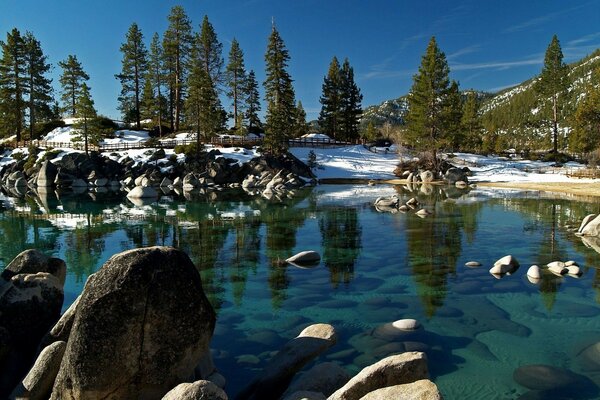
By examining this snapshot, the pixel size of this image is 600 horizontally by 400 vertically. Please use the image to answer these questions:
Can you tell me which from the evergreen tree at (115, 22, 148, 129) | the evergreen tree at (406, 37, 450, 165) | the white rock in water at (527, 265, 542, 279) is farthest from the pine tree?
the white rock in water at (527, 265, 542, 279)

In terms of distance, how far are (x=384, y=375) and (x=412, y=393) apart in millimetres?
1179

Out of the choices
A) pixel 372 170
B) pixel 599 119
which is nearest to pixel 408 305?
pixel 372 170

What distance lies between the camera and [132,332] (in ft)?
21.1

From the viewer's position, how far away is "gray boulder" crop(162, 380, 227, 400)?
550 cm

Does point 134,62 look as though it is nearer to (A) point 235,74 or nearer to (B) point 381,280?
(A) point 235,74

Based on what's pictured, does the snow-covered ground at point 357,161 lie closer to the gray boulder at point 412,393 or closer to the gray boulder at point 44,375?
the gray boulder at point 412,393

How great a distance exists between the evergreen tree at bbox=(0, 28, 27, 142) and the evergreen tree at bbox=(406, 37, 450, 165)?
217 feet

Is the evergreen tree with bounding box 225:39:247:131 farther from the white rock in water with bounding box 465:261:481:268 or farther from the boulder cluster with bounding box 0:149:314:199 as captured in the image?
the white rock in water with bounding box 465:261:481:268

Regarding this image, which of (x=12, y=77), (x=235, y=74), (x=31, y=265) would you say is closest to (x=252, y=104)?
(x=235, y=74)

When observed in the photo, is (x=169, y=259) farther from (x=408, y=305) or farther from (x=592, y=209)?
(x=592, y=209)

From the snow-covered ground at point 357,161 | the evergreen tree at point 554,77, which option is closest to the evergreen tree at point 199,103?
the snow-covered ground at point 357,161

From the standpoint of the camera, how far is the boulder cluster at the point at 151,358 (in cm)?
626

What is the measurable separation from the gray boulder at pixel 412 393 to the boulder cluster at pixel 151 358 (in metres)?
0.02

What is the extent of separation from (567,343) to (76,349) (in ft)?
31.7
